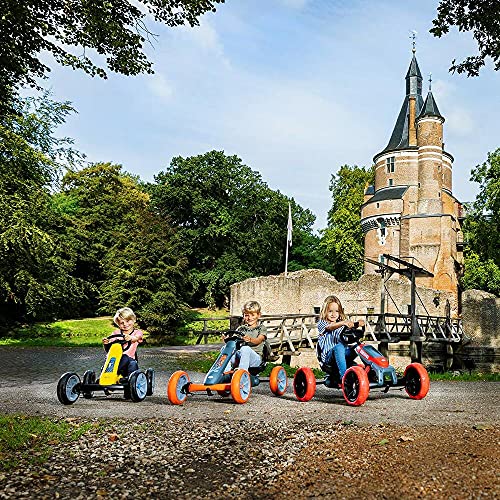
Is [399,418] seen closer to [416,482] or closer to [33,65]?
[416,482]

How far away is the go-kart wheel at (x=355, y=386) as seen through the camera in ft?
22.5

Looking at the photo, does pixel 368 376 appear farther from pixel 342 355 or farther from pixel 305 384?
pixel 305 384

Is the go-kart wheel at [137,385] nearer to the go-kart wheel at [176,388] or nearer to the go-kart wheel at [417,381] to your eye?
the go-kart wheel at [176,388]

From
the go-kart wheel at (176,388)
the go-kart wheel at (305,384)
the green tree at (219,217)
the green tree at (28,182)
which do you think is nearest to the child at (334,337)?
the go-kart wheel at (305,384)

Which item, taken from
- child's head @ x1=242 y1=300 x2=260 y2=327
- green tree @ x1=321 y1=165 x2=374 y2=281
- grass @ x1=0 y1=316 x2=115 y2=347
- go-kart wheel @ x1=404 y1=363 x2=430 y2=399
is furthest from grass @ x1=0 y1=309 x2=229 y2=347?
go-kart wheel @ x1=404 y1=363 x2=430 y2=399

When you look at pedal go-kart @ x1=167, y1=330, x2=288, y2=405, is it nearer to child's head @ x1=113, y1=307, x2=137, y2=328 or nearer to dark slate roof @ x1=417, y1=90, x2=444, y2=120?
child's head @ x1=113, y1=307, x2=137, y2=328

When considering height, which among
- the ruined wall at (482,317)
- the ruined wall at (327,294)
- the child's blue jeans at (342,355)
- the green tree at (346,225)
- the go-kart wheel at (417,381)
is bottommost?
the go-kart wheel at (417,381)

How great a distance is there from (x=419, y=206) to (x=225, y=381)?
39.8 meters

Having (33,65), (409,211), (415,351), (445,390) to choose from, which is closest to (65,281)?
(415,351)

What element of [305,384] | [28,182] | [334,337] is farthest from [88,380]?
[28,182]

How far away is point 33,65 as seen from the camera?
32.4 ft

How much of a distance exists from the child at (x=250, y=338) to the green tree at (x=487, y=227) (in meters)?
27.2

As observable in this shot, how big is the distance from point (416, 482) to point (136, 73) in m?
7.89

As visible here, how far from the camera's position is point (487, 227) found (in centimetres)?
3316
